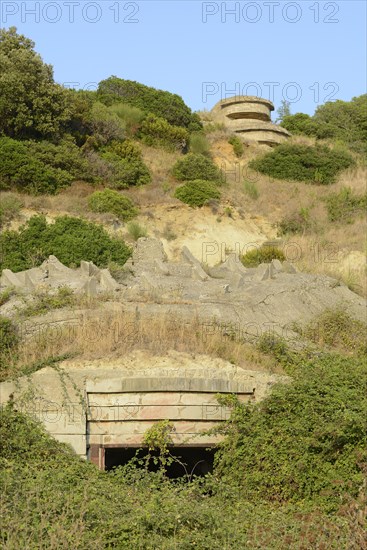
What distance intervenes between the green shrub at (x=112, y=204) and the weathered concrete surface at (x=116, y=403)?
14515 mm

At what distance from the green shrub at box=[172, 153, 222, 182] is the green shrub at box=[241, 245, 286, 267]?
6.94 metres

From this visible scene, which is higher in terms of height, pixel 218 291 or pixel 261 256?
pixel 261 256

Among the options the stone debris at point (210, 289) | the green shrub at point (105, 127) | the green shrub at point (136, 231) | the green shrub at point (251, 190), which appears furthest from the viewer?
the green shrub at point (105, 127)

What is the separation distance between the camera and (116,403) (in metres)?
10.8

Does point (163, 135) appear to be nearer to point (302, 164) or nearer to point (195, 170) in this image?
point (195, 170)

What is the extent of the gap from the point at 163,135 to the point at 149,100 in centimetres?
435

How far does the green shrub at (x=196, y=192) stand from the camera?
90.0ft

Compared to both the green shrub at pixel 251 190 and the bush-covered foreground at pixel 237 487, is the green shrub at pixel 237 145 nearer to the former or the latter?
the green shrub at pixel 251 190

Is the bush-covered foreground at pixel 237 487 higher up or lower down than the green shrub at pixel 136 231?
lower down

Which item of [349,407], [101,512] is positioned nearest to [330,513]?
[349,407]

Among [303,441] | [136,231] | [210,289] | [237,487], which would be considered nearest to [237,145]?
[136,231]

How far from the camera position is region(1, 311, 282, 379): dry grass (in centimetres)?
1163

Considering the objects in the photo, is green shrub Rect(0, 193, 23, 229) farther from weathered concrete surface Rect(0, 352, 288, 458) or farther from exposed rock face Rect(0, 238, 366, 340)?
weathered concrete surface Rect(0, 352, 288, 458)

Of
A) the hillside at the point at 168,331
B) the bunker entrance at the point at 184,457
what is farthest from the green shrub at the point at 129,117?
the bunker entrance at the point at 184,457
